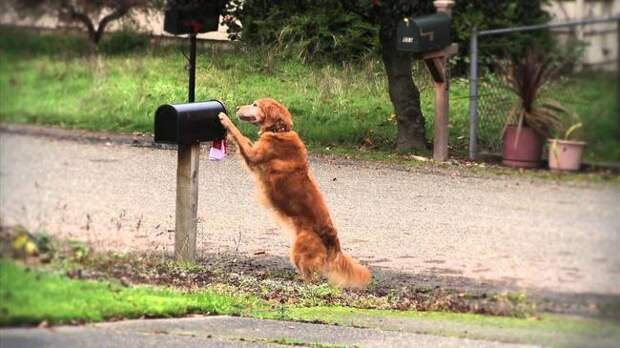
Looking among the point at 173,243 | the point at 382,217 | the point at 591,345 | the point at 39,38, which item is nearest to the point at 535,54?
the point at 591,345

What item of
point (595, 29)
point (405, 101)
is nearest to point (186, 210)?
point (405, 101)

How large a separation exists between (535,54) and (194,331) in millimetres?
2257

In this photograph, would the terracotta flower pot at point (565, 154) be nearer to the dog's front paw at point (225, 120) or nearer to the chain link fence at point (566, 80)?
the chain link fence at point (566, 80)

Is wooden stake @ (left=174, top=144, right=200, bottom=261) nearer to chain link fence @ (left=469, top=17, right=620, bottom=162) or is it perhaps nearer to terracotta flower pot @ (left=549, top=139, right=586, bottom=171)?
chain link fence @ (left=469, top=17, right=620, bottom=162)

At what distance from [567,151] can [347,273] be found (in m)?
2.62

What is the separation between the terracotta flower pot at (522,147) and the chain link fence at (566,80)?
97 millimetres

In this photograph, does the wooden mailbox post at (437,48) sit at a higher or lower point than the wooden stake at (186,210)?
higher

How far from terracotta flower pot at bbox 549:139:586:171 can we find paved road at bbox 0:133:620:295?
7cm

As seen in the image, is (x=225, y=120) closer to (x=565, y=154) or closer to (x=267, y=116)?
(x=267, y=116)

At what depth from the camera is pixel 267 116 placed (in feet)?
16.8

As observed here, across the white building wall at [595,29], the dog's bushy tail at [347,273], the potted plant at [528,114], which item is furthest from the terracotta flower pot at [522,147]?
the dog's bushy tail at [347,273]

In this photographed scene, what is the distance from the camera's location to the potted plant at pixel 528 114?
3.42 m

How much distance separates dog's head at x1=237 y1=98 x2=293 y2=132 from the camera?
5.11 metres

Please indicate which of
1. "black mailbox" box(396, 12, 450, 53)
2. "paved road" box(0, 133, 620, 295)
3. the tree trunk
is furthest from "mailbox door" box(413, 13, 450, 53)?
the tree trunk
